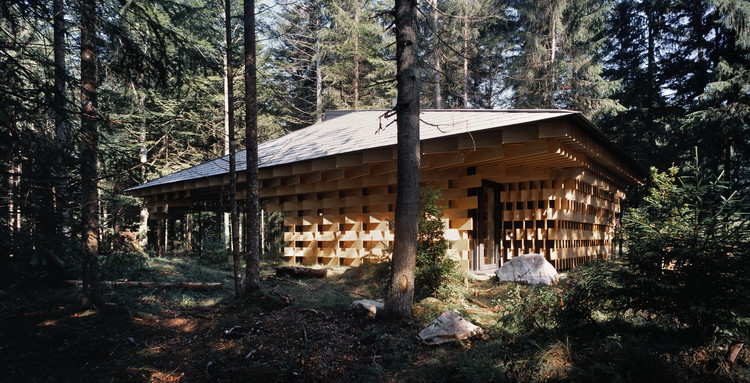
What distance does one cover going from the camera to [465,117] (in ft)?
26.5

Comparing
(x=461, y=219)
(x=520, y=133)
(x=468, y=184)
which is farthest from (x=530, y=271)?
(x=520, y=133)

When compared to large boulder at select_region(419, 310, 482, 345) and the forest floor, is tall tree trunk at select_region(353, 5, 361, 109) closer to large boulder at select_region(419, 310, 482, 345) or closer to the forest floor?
the forest floor

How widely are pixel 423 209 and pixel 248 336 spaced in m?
3.37

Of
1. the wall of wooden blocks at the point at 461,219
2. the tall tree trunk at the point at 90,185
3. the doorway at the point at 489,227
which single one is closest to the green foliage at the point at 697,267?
the wall of wooden blocks at the point at 461,219

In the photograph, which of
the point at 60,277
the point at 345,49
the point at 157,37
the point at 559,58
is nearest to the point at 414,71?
the point at 157,37

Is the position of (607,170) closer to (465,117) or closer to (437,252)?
(465,117)

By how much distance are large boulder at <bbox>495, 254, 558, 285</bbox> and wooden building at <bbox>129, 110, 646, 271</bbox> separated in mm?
962

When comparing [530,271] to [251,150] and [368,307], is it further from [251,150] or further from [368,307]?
[251,150]

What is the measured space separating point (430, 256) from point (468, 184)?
2649 mm

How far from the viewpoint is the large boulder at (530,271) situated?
688cm

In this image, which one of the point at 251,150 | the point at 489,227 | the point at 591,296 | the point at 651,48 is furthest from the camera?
the point at 651,48

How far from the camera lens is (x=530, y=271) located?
7.06 metres

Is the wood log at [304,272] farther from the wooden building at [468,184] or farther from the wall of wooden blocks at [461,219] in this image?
the wooden building at [468,184]

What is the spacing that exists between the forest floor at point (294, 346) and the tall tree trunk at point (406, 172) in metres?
0.37
